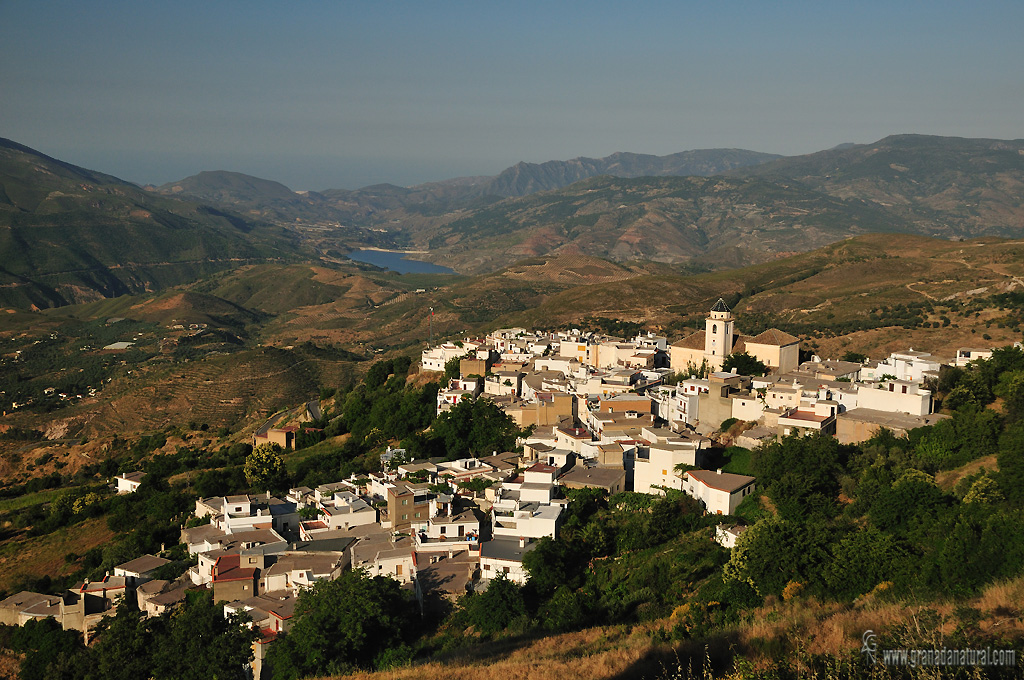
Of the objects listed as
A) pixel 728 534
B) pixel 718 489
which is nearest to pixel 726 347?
pixel 718 489

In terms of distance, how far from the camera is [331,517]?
76.6 ft

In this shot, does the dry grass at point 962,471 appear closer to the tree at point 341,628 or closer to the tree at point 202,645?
the tree at point 341,628

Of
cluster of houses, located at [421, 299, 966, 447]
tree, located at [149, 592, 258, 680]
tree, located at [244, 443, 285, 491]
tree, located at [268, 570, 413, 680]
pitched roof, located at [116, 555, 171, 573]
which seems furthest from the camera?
tree, located at [244, 443, 285, 491]

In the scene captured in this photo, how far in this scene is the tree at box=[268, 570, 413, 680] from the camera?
15.9 meters

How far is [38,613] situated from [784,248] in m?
163

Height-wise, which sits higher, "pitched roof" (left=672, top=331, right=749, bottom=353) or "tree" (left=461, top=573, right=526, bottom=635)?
"pitched roof" (left=672, top=331, right=749, bottom=353)

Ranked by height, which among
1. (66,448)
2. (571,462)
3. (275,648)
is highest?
(571,462)

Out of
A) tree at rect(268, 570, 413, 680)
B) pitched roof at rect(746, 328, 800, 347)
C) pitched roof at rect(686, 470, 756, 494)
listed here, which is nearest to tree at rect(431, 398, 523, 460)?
pitched roof at rect(686, 470, 756, 494)

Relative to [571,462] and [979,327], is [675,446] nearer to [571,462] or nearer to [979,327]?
[571,462]

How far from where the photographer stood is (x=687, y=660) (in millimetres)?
9883

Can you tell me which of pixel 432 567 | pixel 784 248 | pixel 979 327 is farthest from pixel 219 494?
pixel 784 248

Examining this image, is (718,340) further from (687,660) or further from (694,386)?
(687,660)

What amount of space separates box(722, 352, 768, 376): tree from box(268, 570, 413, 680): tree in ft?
57.7

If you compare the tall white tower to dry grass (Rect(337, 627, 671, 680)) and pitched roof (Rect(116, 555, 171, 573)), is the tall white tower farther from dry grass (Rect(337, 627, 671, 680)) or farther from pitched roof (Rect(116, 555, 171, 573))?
pitched roof (Rect(116, 555, 171, 573))
